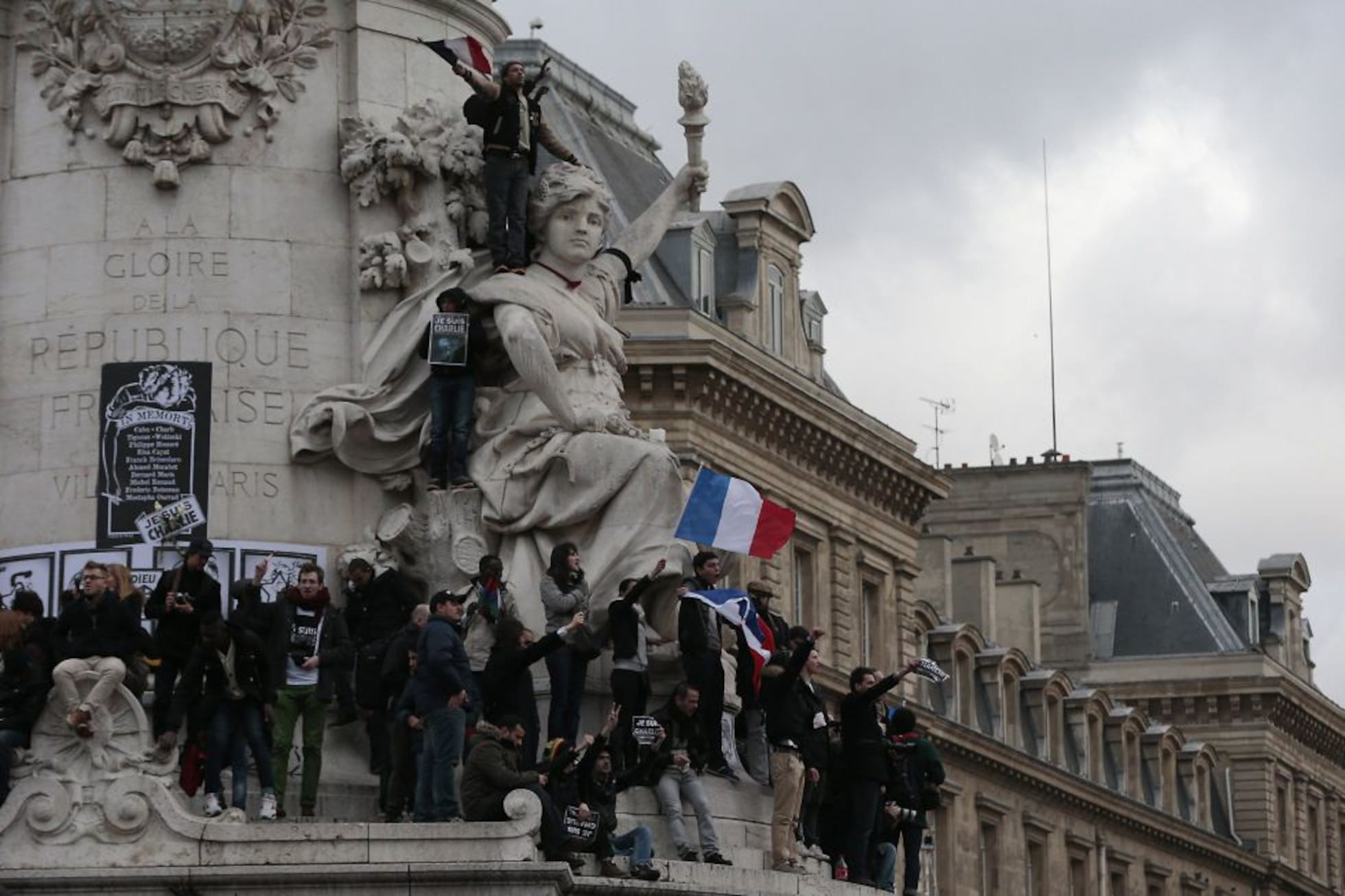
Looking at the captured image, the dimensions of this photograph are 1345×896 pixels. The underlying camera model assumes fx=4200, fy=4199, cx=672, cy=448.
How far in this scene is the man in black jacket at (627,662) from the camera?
27.8m

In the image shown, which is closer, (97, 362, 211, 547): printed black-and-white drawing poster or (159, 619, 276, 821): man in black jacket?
(159, 619, 276, 821): man in black jacket

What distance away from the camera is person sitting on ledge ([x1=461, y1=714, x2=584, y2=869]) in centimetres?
2586

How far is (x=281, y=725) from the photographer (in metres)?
27.0

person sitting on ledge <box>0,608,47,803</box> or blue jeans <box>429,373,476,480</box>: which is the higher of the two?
blue jeans <box>429,373,476,480</box>

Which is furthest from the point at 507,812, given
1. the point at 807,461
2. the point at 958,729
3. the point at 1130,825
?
the point at 1130,825

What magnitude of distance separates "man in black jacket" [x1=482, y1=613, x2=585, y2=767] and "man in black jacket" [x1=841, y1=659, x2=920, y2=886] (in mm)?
3143

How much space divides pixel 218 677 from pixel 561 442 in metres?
3.25

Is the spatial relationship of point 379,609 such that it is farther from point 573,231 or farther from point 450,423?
point 573,231

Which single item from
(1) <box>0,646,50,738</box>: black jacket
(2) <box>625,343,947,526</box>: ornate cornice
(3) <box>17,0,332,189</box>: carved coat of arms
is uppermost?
(2) <box>625,343,947,526</box>: ornate cornice

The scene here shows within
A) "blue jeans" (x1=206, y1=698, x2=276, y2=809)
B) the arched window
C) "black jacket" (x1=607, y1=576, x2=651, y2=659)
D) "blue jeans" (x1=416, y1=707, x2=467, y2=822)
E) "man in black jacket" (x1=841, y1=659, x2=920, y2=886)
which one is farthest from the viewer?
the arched window

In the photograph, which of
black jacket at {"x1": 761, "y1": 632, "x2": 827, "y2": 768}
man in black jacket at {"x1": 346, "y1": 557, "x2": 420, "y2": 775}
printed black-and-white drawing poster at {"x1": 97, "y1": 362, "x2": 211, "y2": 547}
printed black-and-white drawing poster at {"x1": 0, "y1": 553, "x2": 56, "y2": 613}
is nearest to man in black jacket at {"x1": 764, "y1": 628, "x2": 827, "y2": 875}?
black jacket at {"x1": 761, "y1": 632, "x2": 827, "y2": 768}

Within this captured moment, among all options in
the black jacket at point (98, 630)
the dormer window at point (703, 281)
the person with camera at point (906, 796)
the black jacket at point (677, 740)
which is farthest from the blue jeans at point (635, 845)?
the dormer window at point (703, 281)

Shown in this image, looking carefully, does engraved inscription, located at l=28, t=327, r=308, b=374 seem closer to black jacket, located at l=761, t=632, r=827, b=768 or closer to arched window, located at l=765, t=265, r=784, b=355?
black jacket, located at l=761, t=632, r=827, b=768

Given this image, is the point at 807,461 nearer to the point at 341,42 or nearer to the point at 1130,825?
the point at 1130,825
